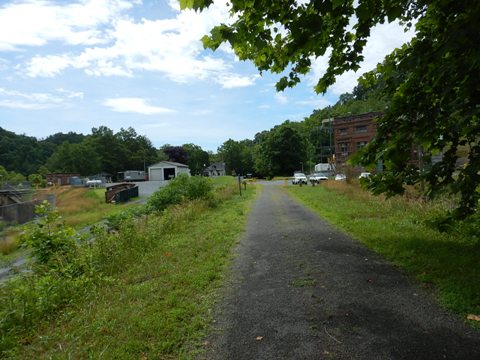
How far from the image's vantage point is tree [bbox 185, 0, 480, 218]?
4.57 meters

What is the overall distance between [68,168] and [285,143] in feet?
186

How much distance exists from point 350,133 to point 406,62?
7867 cm

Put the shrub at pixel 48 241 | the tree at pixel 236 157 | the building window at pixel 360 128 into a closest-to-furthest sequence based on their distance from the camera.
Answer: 1. the shrub at pixel 48 241
2. the building window at pixel 360 128
3. the tree at pixel 236 157

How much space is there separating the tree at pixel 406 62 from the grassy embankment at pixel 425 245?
0.99 metres

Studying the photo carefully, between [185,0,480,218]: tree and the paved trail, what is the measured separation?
1.65m

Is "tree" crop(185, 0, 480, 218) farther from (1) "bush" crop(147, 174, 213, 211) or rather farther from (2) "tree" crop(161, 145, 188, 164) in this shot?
(2) "tree" crop(161, 145, 188, 164)

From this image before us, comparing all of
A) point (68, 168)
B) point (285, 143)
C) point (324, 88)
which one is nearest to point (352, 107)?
point (285, 143)

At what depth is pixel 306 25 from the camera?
421 cm

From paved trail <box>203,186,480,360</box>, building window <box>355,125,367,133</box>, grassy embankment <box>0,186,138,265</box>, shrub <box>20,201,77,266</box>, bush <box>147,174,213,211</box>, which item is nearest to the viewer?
paved trail <box>203,186,480,360</box>

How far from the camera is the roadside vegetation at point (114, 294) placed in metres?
4.48

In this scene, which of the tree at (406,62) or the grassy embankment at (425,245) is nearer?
the tree at (406,62)

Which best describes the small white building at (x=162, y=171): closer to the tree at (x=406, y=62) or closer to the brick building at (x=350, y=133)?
the brick building at (x=350, y=133)

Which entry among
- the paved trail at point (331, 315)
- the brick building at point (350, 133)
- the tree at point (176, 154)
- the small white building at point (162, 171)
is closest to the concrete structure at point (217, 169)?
the tree at point (176, 154)

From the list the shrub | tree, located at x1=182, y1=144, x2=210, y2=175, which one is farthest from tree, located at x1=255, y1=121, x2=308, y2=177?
the shrub
